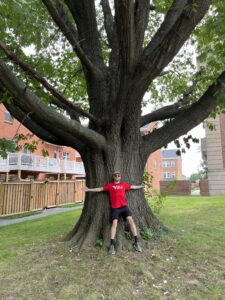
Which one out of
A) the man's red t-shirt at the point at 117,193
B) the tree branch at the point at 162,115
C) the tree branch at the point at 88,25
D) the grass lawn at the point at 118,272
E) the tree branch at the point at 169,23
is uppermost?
the tree branch at the point at 88,25

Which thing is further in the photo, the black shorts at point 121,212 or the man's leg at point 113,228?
the black shorts at point 121,212

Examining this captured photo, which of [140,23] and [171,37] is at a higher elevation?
[140,23]

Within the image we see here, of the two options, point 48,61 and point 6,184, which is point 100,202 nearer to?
point 48,61

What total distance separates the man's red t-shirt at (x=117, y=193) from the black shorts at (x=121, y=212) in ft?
0.23

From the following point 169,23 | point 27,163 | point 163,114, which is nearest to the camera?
point 169,23

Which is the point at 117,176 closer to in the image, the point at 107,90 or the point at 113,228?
the point at 113,228

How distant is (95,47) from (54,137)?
92.7 inches

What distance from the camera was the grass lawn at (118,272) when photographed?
371 centimetres

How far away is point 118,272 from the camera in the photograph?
4266mm

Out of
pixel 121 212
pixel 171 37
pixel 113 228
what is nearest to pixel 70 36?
pixel 171 37

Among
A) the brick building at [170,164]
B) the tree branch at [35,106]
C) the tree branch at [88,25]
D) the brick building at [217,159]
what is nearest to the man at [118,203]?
the tree branch at [35,106]

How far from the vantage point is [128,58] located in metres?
4.50

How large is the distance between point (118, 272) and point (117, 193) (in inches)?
65.9

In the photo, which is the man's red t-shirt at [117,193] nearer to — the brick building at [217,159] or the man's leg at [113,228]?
the man's leg at [113,228]
